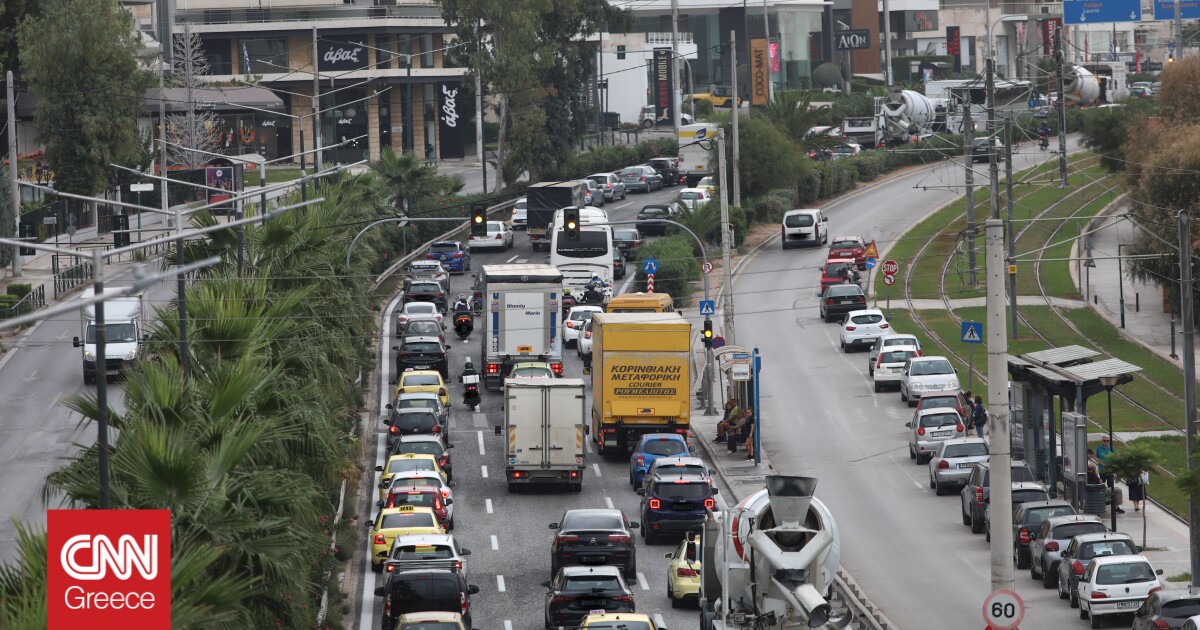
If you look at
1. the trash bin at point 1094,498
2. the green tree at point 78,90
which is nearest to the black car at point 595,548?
the trash bin at point 1094,498

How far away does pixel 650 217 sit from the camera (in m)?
86.3

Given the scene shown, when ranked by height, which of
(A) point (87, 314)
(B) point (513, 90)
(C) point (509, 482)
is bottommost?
(C) point (509, 482)

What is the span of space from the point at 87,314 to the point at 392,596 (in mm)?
28291

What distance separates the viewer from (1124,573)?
30031 millimetres

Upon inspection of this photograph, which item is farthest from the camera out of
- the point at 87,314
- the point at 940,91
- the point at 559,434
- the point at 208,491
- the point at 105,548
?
the point at 940,91

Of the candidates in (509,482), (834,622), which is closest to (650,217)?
(509,482)

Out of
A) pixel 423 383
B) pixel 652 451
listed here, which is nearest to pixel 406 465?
pixel 652 451

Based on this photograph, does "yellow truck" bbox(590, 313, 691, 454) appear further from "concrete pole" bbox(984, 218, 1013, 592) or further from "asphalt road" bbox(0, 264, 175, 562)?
"concrete pole" bbox(984, 218, 1013, 592)

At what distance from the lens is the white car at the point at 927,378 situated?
165 feet

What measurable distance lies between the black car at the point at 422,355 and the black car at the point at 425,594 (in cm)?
2543

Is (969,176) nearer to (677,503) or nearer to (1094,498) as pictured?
(1094,498)

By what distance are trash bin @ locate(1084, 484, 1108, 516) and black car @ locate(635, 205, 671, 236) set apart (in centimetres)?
4717

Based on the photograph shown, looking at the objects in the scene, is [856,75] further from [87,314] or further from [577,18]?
[87,314]

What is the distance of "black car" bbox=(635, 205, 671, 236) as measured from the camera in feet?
279
